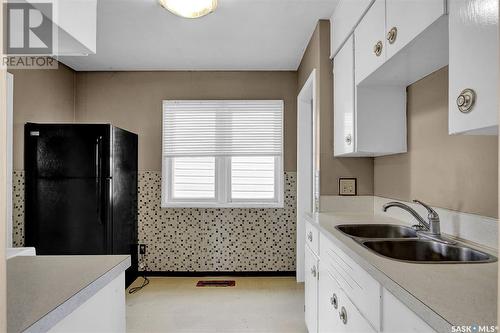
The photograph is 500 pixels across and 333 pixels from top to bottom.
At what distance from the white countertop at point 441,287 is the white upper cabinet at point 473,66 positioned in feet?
1.51

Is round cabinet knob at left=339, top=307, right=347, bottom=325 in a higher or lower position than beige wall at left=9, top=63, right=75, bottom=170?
lower

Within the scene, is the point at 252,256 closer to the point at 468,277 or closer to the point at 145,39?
the point at 145,39

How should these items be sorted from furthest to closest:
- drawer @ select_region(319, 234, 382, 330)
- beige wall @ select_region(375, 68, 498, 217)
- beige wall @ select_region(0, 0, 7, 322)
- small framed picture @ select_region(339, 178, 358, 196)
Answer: small framed picture @ select_region(339, 178, 358, 196) → beige wall @ select_region(375, 68, 498, 217) → drawer @ select_region(319, 234, 382, 330) → beige wall @ select_region(0, 0, 7, 322)

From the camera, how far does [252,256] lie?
4070 mm

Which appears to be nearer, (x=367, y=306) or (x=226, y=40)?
(x=367, y=306)

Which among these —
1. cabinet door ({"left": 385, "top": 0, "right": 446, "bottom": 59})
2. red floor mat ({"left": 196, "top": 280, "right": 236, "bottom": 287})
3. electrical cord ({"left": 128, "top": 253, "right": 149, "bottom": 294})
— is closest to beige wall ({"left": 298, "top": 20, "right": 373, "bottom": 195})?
cabinet door ({"left": 385, "top": 0, "right": 446, "bottom": 59})

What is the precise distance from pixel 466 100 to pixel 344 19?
153 cm

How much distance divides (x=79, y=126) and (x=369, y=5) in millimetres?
2585

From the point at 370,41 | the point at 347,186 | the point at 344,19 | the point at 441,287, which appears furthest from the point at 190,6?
the point at 441,287

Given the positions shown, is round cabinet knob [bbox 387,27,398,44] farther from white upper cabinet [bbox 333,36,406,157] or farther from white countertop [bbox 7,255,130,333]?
white countertop [bbox 7,255,130,333]

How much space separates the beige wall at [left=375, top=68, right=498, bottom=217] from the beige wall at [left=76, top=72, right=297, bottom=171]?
2020 millimetres

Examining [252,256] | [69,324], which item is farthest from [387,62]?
[252,256]

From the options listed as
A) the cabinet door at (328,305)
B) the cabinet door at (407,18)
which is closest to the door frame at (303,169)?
the cabinet door at (328,305)

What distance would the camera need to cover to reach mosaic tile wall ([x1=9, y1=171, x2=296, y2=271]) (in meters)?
4.06
